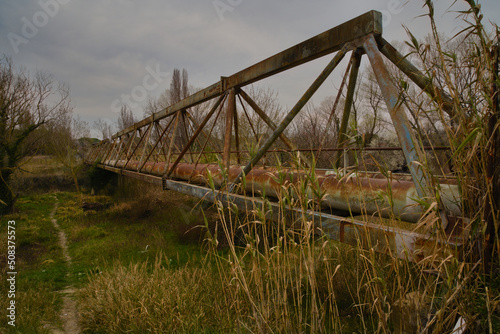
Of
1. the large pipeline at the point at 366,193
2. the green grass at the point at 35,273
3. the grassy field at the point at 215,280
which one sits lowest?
the green grass at the point at 35,273

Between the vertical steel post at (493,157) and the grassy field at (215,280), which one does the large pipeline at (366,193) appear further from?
the grassy field at (215,280)

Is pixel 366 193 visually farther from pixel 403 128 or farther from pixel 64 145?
pixel 64 145

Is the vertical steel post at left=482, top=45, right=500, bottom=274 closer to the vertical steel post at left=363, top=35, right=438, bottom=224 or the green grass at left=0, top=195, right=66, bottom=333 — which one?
the vertical steel post at left=363, top=35, right=438, bottom=224

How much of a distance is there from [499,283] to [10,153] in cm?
1722

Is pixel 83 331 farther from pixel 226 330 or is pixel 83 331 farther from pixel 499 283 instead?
pixel 499 283

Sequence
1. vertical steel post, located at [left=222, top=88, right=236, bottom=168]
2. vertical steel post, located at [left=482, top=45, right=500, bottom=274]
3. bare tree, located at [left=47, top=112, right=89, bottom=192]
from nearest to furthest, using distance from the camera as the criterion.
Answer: vertical steel post, located at [left=482, top=45, right=500, bottom=274]
vertical steel post, located at [left=222, top=88, right=236, bottom=168]
bare tree, located at [left=47, top=112, right=89, bottom=192]

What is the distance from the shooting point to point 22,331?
4.18m

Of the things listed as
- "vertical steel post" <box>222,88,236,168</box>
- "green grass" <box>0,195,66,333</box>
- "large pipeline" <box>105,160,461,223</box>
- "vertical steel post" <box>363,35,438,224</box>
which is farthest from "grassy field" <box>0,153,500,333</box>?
"vertical steel post" <box>222,88,236,168</box>

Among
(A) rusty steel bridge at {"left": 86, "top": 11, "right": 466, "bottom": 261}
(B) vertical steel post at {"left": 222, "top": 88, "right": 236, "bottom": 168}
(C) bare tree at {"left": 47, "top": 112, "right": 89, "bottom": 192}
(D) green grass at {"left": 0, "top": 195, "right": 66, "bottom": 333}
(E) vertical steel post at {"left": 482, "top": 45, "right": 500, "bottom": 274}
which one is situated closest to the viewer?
(E) vertical steel post at {"left": 482, "top": 45, "right": 500, "bottom": 274}

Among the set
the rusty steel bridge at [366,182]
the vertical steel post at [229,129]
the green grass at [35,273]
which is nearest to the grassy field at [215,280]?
the green grass at [35,273]

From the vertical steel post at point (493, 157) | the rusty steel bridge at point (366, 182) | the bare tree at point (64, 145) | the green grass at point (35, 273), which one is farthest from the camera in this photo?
the bare tree at point (64, 145)

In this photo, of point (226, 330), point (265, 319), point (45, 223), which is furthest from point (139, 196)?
point (265, 319)

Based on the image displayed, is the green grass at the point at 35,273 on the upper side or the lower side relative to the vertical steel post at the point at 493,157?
lower

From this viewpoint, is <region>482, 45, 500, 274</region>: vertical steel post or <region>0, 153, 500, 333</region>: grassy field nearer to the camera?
<region>482, 45, 500, 274</region>: vertical steel post
